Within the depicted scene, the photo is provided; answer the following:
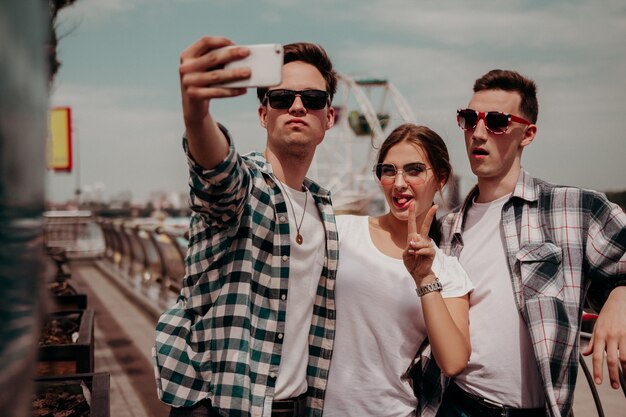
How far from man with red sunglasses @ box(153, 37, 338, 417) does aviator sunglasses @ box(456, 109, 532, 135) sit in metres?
0.60

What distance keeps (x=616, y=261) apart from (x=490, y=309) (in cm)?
41

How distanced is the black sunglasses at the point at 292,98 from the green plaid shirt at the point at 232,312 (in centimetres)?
24

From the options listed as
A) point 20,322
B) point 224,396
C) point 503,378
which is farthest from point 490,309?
point 20,322

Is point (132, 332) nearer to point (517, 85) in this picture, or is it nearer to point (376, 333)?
point (376, 333)

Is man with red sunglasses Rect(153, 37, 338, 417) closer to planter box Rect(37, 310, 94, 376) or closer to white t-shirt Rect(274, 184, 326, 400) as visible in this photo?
white t-shirt Rect(274, 184, 326, 400)

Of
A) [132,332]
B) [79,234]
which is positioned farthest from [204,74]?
[79,234]

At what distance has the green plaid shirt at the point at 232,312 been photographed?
1705 millimetres

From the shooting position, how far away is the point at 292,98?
1.97 metres

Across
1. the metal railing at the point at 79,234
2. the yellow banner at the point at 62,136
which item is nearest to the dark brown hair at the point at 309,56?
the yellow banner at the point at 62,136

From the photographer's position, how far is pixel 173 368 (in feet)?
5.73

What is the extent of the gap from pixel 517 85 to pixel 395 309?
0.96 m

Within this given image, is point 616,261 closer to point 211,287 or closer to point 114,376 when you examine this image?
point 211,287

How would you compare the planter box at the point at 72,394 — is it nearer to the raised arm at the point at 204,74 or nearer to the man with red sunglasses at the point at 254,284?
the man with red sunglasses at the point at 254,284

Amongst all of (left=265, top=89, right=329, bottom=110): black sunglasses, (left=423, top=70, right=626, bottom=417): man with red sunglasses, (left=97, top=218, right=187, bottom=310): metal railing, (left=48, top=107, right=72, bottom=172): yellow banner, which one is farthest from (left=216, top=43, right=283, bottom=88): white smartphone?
(left=48, top=107, right=72, bottom=172): yellow banner
